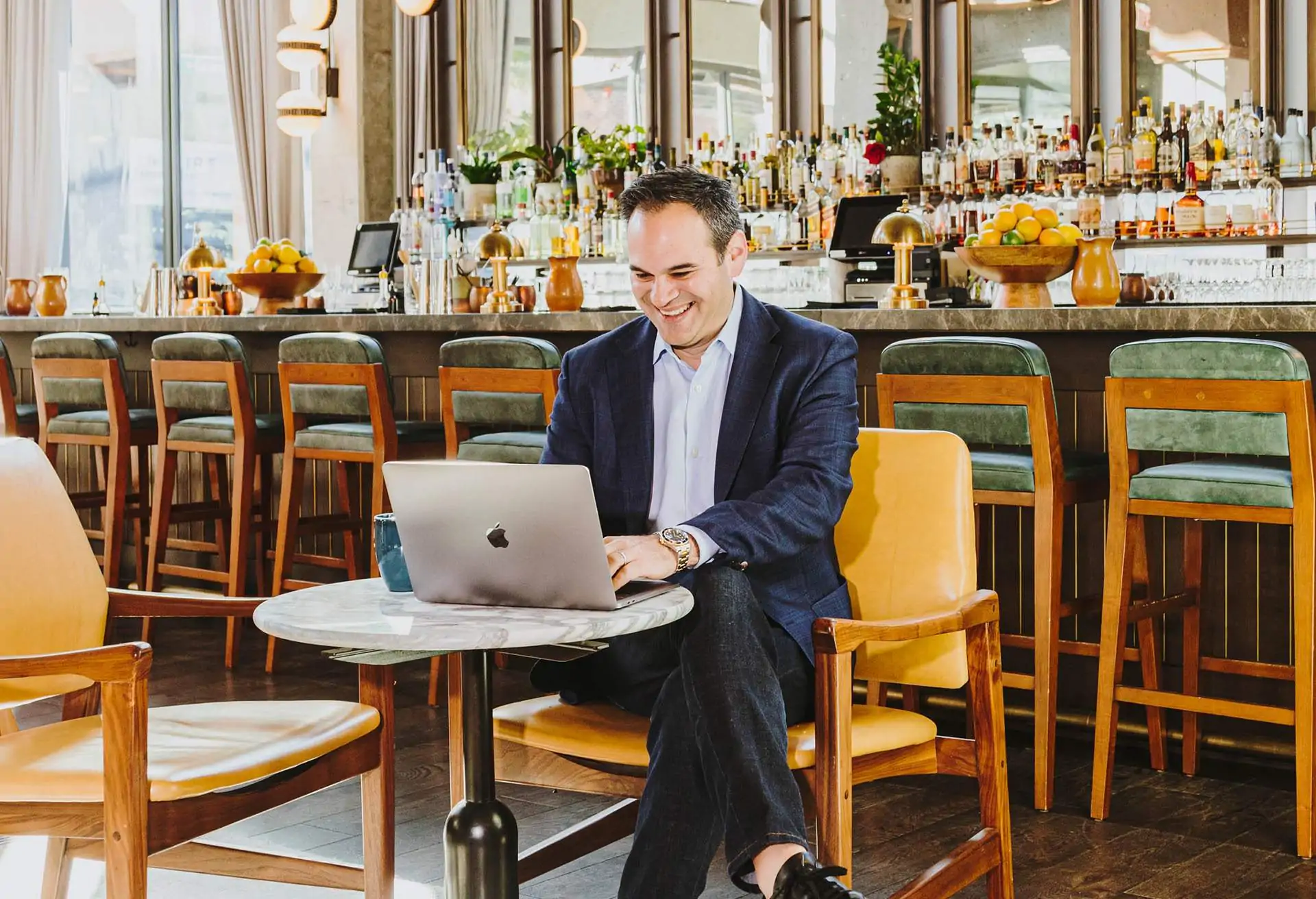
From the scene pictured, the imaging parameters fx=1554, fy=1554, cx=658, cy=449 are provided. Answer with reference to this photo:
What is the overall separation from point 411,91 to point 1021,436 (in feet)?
19.3

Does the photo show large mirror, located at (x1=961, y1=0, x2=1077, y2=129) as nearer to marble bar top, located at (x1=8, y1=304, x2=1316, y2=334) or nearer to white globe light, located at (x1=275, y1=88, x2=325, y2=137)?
marble bar top, located at (x1=8, y1=304, x2=1316, y2=334)

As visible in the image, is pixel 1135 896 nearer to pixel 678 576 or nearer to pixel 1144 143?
pixel 678 576

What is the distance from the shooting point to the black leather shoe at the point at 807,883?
5.88 feet

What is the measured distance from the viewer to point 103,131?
32.8 feet

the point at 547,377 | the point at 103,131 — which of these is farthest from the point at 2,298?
the point at 547,377

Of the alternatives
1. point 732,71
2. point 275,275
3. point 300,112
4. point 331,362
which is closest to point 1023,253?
point 331,362

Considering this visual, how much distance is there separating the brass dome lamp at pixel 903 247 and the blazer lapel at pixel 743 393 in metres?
1.91

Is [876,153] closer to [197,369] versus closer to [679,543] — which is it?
[197,369]

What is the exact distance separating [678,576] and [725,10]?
219 inches

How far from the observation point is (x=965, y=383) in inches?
130

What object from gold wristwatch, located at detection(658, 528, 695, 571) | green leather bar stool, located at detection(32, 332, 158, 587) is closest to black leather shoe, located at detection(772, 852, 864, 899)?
gold wristwatch, located at detection(658, 528, 695, 571)

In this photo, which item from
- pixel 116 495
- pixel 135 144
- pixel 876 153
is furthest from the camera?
pixel 135 144

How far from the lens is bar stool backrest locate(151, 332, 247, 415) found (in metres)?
4.70

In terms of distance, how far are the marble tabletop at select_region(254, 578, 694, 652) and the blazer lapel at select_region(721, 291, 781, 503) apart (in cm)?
40
